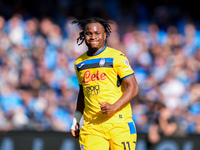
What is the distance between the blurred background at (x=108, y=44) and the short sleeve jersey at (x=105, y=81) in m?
3.85

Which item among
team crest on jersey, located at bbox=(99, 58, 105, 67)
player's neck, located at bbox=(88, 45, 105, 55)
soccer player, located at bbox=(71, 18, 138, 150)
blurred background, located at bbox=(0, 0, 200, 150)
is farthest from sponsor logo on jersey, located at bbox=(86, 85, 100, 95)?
blurred background, located at bbox=(0, 0, 200, 150)

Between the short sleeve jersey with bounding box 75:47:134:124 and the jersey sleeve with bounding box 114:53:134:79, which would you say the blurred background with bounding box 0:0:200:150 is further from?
the jersey sleeve with bounding box 114:53:134:79

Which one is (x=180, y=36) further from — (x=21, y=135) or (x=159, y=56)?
(x=21, y=135)

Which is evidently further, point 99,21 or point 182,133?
point 182,133

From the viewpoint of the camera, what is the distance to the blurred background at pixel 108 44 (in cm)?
861

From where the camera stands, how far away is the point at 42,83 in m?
9.01

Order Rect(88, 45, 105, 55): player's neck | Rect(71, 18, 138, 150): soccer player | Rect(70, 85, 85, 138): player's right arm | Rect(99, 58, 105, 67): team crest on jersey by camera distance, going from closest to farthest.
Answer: Rect(71, 18, 138, 150): soccer player → Rect(99, 58, 105, 67): team crest on jersey → Rect(88, 45, 105, 55): player's neck → Rect(70, 85, 85, 138): player's right arm

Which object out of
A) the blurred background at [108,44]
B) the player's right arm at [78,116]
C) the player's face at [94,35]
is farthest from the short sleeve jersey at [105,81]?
Result: the blurred background at [108,44]

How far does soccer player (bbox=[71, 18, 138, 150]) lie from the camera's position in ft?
15.1

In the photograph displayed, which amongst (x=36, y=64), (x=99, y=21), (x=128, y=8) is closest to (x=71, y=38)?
(x=36, y=64)

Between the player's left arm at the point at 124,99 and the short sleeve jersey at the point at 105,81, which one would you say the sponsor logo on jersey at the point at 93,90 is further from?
the player's left arm at the point at 124,99

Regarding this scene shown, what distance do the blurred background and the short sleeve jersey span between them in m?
3.85

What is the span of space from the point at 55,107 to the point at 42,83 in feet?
2.23

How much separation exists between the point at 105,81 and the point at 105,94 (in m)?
0.16
